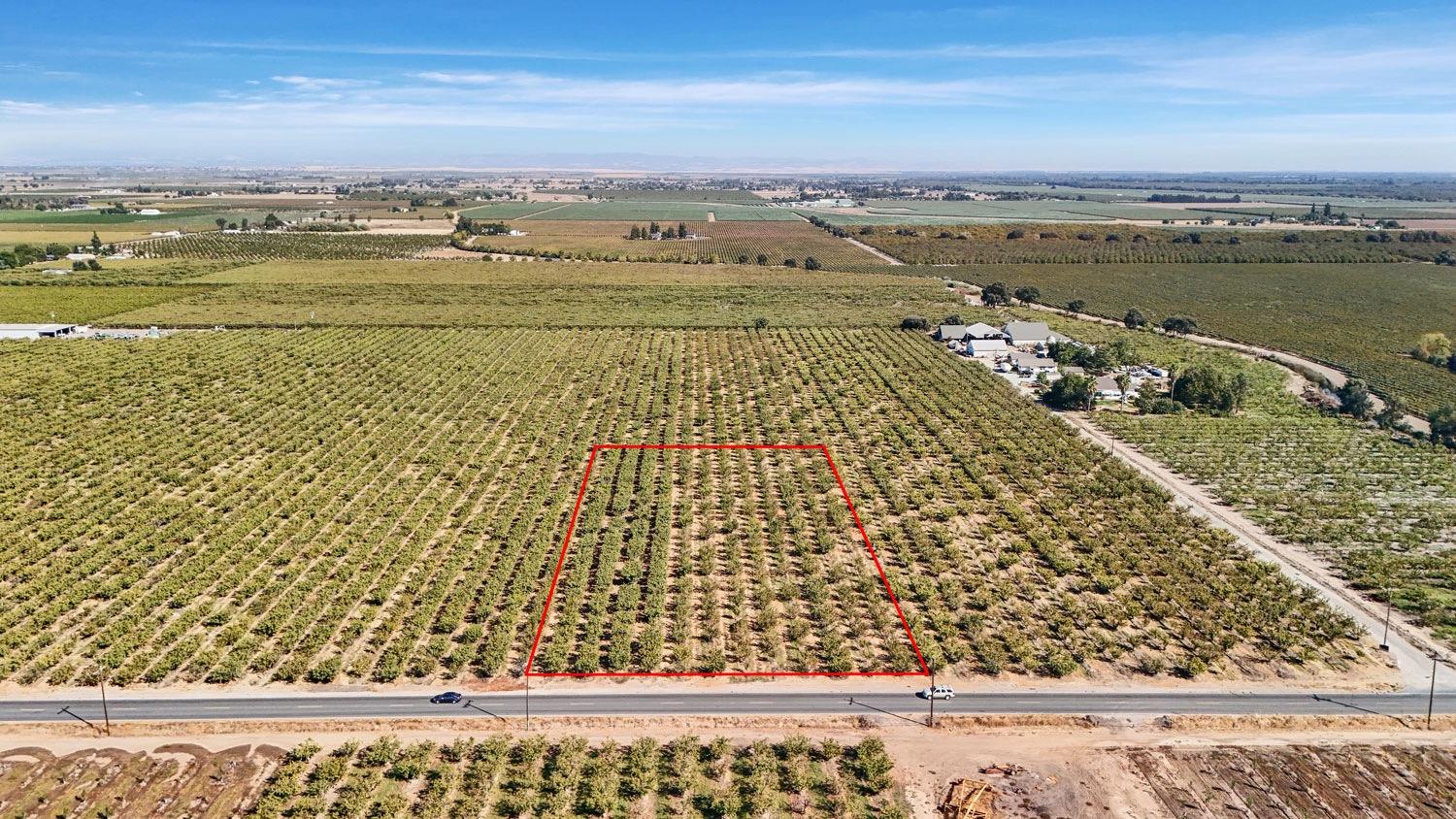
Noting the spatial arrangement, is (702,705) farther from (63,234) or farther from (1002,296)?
(63,234)

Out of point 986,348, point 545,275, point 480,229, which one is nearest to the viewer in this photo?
point 986,348

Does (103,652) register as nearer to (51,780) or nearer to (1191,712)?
(51,780)

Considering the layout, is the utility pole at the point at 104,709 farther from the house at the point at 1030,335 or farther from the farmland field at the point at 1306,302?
the farmland field at the point at 1306,302

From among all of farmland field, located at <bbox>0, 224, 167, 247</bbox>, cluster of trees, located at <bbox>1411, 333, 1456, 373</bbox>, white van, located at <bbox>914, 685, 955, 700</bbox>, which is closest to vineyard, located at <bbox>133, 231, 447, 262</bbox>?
farmland field, located at <bbox>0, 224, 167, 247</bbox>

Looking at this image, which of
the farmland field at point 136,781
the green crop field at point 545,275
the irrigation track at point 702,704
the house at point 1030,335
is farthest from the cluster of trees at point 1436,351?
the farmland field at point 136,781

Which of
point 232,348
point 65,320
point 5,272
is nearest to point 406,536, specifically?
point 232,348

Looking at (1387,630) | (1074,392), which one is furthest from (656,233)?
(1387,630)

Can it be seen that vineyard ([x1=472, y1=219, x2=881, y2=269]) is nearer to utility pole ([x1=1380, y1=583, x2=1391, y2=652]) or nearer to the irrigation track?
utility pole ([x1=1380, y1=583, x2=1391, y2=652])
